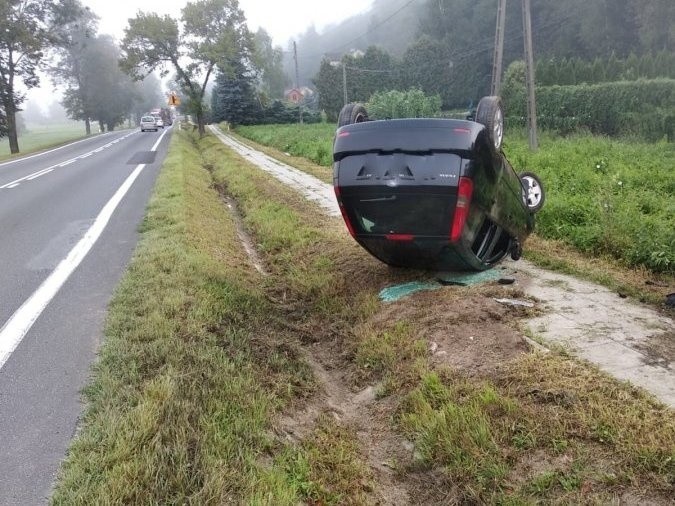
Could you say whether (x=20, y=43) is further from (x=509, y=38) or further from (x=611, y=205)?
(x=509, y=38)

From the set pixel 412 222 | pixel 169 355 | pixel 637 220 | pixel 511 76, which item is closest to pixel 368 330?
pixel 412 222

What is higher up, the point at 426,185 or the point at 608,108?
the point at 608,108

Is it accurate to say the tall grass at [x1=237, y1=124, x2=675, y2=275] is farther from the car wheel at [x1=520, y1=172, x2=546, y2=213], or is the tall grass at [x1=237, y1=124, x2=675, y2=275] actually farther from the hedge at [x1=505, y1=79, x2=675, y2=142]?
the hedge at [x1=505, y1=79, x2=675, y2=142]

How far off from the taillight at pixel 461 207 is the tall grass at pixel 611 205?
2.90m

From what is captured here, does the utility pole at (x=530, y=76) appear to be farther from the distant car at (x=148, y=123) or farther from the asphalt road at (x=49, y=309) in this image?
the distant car at (x=148, y=123)

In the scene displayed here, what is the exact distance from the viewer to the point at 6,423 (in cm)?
309

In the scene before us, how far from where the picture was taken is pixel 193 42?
3697cm

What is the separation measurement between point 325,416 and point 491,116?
2.85 meters

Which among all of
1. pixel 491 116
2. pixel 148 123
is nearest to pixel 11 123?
pixel 148 123

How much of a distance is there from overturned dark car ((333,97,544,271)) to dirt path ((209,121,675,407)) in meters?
0.84

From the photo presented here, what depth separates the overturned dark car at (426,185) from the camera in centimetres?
411

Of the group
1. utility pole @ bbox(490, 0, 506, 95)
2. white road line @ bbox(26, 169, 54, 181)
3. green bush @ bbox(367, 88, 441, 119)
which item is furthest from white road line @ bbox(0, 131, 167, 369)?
green bush @ bbox(367, 88, 441, 119)

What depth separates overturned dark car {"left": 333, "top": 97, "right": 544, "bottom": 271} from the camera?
4.11m

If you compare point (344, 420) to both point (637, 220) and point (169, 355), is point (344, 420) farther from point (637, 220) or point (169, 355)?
point (637, 220)
